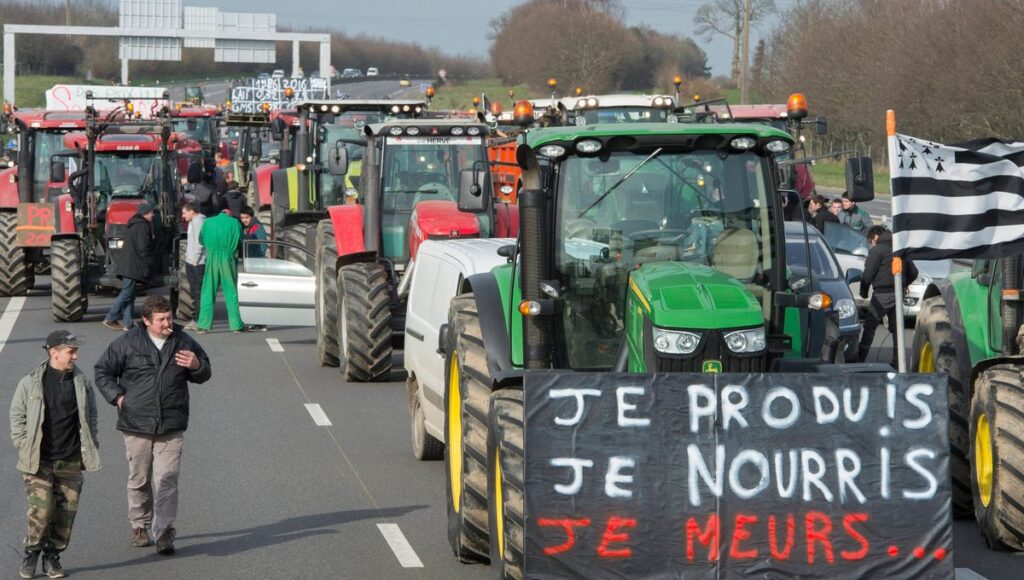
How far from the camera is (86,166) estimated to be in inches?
1001

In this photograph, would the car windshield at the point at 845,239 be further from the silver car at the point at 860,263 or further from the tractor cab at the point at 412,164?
the tractor cab at the point at 412,164

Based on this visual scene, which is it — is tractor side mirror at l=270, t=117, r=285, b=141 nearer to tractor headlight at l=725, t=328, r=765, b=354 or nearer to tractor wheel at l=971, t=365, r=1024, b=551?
tractor wheel at l=971, t=365, r=1024, b=551

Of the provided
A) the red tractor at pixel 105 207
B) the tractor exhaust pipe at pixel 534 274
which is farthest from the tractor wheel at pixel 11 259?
the tractor exhaust pipe at pixel 534 274

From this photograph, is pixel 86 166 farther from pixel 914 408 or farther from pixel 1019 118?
pixel 1019 118

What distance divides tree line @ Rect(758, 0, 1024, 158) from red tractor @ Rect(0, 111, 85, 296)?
106 ft

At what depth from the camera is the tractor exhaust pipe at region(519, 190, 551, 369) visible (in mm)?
9016

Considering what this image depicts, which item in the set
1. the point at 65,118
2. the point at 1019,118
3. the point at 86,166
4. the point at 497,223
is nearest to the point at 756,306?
the point at 497,223

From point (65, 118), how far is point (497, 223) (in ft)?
47.3

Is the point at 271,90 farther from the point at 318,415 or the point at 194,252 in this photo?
the point at 318,415

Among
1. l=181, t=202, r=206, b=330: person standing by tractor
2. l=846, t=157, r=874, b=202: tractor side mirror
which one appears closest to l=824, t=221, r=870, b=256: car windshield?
l=181, t=202, r=206, b=330: person standing by tractor

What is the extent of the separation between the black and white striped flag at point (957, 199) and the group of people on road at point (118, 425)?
4.28 m

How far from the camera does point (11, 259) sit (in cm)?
2698

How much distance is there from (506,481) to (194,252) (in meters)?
15.6

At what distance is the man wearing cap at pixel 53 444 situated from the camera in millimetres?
9758
